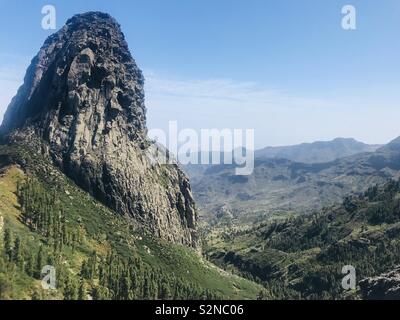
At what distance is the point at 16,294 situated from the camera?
182 metres

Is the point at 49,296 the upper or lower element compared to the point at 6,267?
lower

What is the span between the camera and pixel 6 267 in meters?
197

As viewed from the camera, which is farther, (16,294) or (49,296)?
(49,296)
